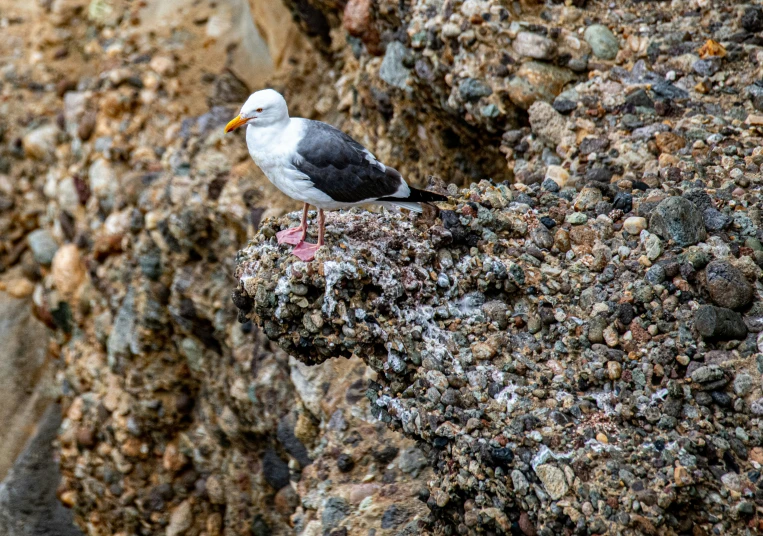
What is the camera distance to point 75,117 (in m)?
10.1

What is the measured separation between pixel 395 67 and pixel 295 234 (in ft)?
9.52

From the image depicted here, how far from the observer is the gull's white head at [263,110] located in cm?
472

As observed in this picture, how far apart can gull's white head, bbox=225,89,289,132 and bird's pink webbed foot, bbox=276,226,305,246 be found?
691 millimetres

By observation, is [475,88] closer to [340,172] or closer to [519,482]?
[340,172]

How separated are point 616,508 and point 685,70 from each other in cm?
365

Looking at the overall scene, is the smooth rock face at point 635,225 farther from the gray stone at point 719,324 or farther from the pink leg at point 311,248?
the pink leg at point 311,248

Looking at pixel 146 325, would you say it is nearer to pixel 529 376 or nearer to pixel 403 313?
pixel 403 313

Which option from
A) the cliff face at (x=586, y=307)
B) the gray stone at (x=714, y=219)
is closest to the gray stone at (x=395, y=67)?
the cliff face at (x=586, y=307)

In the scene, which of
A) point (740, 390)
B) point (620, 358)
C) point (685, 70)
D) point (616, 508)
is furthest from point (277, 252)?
point (685, 70)

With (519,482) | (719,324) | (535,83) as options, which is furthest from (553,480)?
(535,83)

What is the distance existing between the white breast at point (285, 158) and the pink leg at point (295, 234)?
13cm

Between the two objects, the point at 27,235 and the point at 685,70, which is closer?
the point at 685,70

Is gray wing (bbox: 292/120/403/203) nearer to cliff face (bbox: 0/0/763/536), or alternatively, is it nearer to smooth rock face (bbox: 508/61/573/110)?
cliff face (bbox: 0/0/763/536)

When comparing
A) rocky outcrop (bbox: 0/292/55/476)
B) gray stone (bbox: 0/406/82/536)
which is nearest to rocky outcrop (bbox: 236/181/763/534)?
gray stone (bbox: 0/406/82/536)
